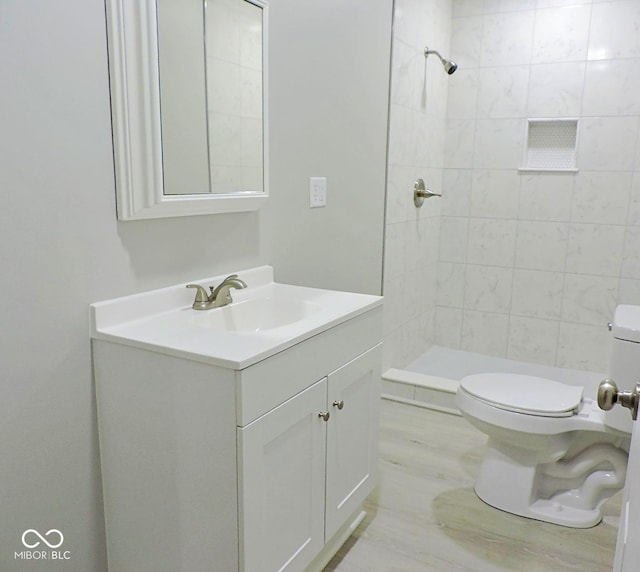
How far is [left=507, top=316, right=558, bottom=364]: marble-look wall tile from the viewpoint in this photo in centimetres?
356

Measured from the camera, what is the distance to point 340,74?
2422 millimetres

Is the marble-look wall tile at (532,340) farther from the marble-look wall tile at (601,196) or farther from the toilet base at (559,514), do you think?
the toilet base at (559,514)

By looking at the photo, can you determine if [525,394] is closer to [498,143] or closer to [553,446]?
[553,446]

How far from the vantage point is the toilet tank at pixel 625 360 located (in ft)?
6.39

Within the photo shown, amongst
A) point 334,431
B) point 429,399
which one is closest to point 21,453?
point 334,431

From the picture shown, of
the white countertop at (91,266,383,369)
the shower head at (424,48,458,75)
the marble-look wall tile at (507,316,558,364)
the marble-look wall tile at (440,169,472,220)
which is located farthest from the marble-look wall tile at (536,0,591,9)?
the white countertop at (91,266,383,369)

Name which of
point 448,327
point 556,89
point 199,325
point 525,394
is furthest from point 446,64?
point 199,325

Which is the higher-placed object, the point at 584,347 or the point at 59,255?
the point at 59,255

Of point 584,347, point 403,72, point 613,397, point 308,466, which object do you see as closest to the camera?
point 613,397

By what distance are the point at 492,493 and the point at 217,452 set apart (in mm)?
1283

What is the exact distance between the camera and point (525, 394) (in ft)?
7.14

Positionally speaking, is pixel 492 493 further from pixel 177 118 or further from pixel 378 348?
pixel 177 118

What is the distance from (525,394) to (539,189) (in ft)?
5.49

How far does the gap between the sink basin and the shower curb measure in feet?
4.48
